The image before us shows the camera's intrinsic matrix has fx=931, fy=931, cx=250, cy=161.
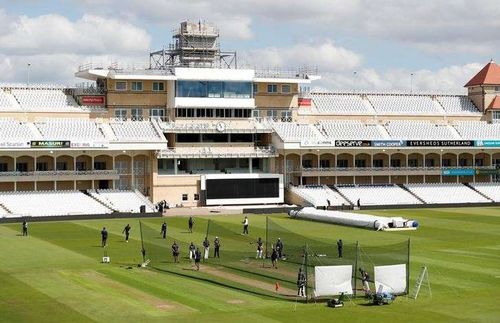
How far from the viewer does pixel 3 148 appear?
9450 centimetres

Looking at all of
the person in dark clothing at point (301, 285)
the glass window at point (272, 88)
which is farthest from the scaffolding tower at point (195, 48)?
the person in dark clothing at point (301, 285)

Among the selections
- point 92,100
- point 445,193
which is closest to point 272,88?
point 92,100

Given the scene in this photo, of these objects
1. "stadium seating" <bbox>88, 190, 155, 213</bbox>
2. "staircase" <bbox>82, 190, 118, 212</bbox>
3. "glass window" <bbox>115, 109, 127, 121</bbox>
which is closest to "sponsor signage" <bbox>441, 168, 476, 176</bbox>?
"stadium seating" <bbox>88, 190, 155, 213</bbox>

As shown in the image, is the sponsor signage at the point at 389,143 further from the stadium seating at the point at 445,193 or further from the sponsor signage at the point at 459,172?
the sponsor signage at the point at 459,172

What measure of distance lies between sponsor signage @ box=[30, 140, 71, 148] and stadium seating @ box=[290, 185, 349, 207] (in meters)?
27.1

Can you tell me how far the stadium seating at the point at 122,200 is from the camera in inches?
3755

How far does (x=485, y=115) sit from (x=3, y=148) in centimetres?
6636

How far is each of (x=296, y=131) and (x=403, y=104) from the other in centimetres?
2117

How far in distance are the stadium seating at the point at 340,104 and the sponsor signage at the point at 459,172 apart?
12.9 m

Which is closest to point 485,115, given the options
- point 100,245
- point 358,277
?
point 100,245

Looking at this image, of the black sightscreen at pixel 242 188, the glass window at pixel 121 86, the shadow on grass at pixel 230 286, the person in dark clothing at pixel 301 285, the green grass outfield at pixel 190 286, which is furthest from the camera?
the glass window at pixel 121 86

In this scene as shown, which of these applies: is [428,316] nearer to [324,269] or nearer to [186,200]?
[324,269]

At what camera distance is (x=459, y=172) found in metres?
117

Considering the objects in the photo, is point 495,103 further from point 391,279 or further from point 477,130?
point 391,279
